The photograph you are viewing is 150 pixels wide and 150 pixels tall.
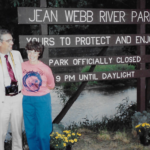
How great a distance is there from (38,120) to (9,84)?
0.66 metres

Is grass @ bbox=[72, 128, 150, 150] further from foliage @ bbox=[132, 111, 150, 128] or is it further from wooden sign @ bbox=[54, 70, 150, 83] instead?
wooden sign @ bbox=[54, 70, 150, 83]

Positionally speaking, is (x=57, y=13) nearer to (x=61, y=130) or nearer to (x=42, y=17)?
(x=42, y=17)

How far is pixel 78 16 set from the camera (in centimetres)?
478

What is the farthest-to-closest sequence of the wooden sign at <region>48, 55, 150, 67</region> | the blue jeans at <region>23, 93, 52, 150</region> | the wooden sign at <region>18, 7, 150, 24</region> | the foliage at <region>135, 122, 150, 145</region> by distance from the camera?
the wooden sign at <region>48, 55, 150, 67</region> → the foliage at <region>135, 122, 150, 145</region> → the wooden sign at <region>18, 7, 150, 24</region> → the blue jeans at <region>23, 93, 52, 150</region>

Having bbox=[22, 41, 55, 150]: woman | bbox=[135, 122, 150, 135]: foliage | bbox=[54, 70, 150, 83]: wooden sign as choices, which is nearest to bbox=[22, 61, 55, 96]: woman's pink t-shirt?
bbox=[22, 41, 55, 150]: woman

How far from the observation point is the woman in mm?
3631

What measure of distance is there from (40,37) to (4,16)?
2.28m

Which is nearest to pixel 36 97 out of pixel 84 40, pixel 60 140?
pixel 60 140

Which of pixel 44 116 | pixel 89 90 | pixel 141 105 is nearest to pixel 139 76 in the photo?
pixel 141 105

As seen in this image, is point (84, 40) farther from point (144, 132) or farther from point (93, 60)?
point (144, 132)

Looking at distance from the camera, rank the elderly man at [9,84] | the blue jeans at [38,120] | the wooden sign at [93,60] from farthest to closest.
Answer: the wooden sign at [93,60] → the blue jeans at [38,120] → the elderly man at [9,84]

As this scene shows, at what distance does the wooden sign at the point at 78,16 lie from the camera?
4492 mm

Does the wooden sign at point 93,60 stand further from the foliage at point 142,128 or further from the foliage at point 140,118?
the foliage at point 142,128

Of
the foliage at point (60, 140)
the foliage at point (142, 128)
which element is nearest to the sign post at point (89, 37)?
the foliage at point (142, 128)
